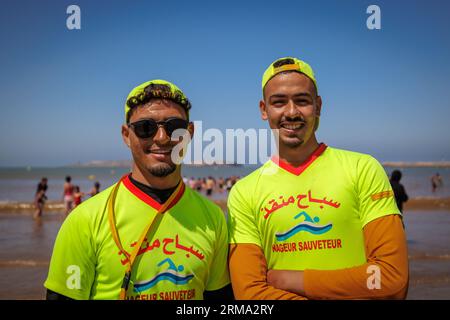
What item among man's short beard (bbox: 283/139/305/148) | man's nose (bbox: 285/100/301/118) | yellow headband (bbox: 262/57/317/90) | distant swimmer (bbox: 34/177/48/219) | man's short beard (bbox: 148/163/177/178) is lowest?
distant swimmer (bbox: 34/177/48/219)

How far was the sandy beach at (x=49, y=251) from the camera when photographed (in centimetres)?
792

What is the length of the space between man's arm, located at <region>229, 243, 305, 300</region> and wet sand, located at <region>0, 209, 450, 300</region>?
19.0ft

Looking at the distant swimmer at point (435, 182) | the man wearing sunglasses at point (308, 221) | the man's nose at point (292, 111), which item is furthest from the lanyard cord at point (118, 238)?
the distant swimmer at point (435, 182)

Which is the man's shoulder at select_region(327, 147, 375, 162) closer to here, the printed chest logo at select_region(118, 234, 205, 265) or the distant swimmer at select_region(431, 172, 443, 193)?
the printed chest logo at select_region(118, 234, 205, 265)

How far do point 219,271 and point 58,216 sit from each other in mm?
20800

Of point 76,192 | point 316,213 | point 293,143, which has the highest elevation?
point 293,143

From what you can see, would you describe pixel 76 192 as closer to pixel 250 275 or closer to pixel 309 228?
pixel 250 275

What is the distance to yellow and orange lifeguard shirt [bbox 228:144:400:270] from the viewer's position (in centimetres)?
278

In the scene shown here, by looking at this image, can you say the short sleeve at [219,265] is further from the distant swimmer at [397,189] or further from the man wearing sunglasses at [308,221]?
the distant swimmer at [397,189]

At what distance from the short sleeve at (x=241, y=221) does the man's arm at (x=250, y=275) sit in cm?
5

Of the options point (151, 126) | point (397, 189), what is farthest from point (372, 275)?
point (397, 189)

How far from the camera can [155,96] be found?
271 cm

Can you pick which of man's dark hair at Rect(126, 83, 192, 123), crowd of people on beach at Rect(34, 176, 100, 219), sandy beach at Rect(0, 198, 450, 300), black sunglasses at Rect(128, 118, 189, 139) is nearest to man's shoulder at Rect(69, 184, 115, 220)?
black sunglasses at Rect(128, 118, 189, 139)

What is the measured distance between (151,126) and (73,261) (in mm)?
1060
